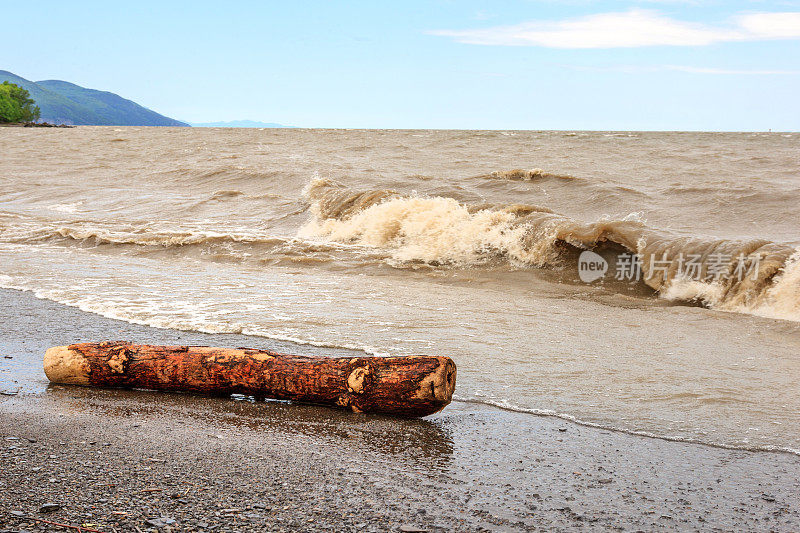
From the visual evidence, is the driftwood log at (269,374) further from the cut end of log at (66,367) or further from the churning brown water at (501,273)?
the churning brown water at (501,273)

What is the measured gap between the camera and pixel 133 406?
4.08 m

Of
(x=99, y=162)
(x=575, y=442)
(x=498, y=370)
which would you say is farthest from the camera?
(x=99, y=162)

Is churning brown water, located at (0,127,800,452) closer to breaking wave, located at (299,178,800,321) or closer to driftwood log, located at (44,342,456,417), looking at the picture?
breaking wave, located at (299,178,800,321)

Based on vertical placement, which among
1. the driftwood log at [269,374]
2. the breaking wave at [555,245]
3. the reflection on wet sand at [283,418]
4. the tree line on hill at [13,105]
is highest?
the tree line on hill at [13,105]

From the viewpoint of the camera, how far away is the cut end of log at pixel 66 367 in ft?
14.5

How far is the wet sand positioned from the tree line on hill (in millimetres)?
102778

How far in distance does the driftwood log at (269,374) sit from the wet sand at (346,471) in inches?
3.6

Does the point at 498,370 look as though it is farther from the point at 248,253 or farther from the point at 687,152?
the point at 687,152

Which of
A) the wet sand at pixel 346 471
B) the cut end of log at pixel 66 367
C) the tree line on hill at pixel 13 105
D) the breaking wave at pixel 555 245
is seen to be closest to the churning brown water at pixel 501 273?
the breaking wave at pixel 555 245

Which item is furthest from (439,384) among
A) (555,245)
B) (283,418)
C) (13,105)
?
(13,105)

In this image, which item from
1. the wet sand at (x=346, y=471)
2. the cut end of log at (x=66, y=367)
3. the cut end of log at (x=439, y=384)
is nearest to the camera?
the wet sand at (x=346, y=471)

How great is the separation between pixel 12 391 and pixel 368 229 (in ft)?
27.8

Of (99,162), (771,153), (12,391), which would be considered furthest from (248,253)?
(771,153)

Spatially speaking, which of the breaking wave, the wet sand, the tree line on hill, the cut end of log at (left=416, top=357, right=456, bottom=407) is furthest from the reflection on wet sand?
the tree line on hill
